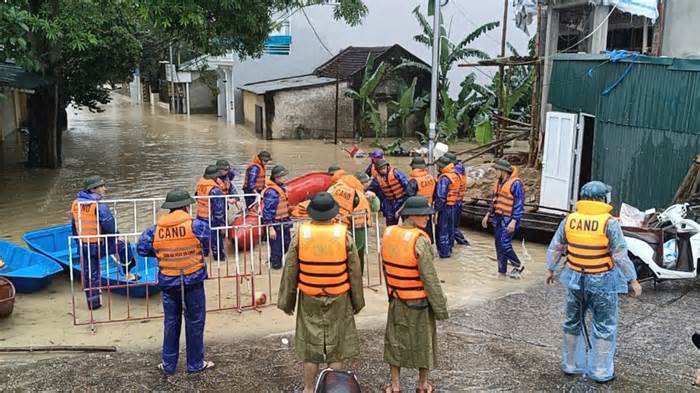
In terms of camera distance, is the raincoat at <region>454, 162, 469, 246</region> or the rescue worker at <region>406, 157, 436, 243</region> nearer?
the rescue worker at <region>406, 157, 436, 243</region>

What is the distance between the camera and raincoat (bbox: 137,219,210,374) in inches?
236

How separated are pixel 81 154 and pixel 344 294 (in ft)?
65.6

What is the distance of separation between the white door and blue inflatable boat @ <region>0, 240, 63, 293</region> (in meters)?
8.24

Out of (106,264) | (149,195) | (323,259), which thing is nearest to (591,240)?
(323,259)

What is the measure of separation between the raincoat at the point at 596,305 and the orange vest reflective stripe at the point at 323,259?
2033mm

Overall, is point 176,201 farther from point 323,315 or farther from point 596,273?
point 596,273

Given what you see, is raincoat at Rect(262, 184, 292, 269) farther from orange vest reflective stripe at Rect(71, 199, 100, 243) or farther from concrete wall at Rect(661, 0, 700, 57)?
concrete wall at Rect(661, 0, 700, 57)

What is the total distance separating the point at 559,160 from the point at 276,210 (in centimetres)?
595

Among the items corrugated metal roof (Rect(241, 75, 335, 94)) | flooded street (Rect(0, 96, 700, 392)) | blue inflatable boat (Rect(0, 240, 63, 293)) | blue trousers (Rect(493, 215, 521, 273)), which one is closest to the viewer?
flooded street (Rect(0, 96, 700, 392))

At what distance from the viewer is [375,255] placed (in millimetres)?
10875

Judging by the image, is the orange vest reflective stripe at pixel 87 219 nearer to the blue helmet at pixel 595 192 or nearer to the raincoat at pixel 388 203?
the raincoat at pixel 388 203

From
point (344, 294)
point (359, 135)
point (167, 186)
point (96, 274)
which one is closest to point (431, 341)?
point (344, 294)

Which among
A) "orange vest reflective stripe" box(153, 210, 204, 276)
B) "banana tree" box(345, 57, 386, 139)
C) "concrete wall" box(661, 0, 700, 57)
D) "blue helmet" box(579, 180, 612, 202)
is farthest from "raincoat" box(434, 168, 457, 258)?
"banana tree" box(345, 57, 386, 139)

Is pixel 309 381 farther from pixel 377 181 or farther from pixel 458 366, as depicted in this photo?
pixel 377 181
